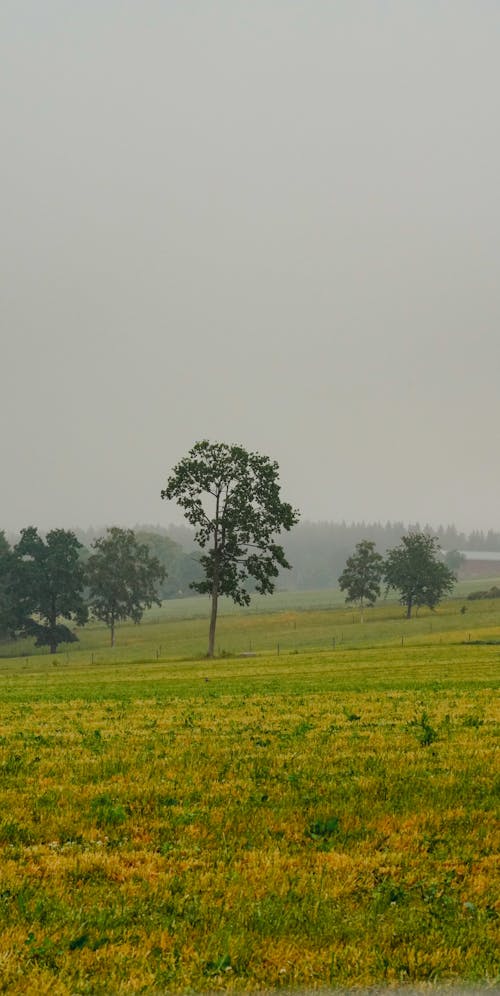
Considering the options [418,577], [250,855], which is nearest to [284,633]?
[418,577]

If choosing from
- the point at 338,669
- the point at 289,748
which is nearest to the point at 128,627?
the point at 338,669

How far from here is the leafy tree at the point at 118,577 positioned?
432ft

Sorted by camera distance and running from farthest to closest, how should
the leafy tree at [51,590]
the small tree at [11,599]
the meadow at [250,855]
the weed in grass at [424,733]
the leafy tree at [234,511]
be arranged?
the small tree at [11,599], the leafy tree at [51,590], the leafy tree at [234,511], the weed in grass at [424,733], the meadow at [250,855]

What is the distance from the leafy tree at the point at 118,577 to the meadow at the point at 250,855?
4436 inches

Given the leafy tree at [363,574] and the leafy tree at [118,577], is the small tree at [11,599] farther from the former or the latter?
the leafy tree at [363,574]

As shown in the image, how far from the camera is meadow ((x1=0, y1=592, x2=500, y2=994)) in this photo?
22.4 feet

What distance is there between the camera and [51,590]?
120 metres

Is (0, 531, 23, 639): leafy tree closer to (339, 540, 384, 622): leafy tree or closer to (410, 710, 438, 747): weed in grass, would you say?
(339, 540, 384, 622): leafy tree

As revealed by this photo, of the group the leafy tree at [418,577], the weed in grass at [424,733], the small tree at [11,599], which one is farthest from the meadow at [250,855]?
the leafy tree at [418,577]

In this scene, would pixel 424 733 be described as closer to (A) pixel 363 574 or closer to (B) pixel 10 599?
(B) pixel 10 599

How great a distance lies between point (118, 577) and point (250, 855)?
126272 millimetres

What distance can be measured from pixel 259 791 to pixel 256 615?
144 m

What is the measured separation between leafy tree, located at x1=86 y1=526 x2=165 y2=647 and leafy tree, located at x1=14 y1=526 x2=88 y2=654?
5561mm

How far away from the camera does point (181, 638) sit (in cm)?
12350
